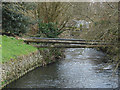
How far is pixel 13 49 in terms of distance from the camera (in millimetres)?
12062

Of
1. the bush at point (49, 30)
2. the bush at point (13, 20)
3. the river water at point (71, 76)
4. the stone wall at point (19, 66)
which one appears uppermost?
the bush at point (13, 20)

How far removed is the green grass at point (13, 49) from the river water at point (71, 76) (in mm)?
1188

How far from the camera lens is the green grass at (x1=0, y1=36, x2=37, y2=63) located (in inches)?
416

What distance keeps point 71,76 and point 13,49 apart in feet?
11.6

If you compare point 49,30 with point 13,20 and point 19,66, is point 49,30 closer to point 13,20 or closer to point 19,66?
point 13,20

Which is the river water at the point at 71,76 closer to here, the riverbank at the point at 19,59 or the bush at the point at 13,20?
the riverbank at the point at 19,59

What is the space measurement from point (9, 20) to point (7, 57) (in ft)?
16.3

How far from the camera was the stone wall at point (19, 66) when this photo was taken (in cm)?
955

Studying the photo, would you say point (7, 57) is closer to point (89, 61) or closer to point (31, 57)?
point (31, 57)

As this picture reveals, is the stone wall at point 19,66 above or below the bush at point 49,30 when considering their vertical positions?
below

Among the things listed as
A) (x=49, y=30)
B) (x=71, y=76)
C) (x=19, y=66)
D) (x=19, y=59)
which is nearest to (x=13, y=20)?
(x=49, y=30)

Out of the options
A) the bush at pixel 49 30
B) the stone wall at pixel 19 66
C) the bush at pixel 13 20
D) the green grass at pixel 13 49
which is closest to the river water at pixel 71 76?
the stone wall at pixel 19 66

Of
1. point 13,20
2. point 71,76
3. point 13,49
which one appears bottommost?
point 71,76

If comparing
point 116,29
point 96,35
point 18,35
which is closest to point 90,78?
point 96,35
